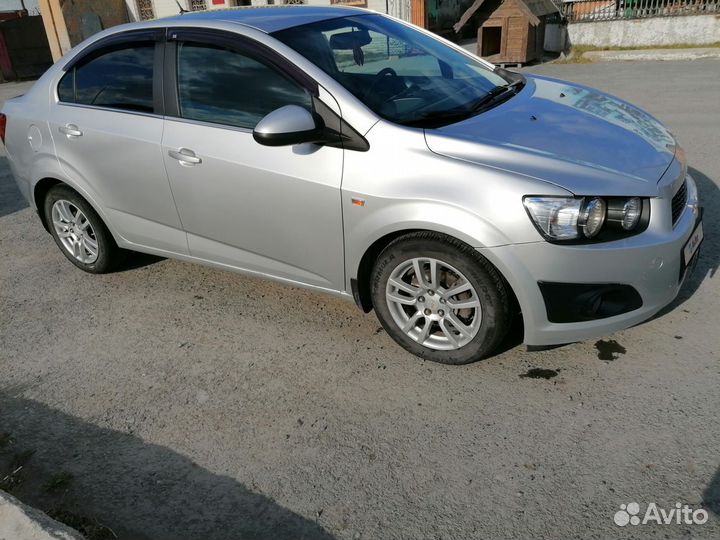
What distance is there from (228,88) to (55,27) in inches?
930

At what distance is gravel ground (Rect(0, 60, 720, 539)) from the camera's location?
2363 millimetres

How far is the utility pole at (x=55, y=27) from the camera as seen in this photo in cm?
2248

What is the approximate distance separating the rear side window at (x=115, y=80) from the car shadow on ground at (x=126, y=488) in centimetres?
201

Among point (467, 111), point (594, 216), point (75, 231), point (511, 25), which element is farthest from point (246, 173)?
point (511, 25)

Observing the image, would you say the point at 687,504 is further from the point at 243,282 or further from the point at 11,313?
the point at 11,313

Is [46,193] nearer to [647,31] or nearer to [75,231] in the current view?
[75,231]

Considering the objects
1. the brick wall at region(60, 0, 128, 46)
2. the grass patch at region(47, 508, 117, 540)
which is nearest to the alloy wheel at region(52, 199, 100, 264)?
the grass patch at region(47, 508, 117, 540)

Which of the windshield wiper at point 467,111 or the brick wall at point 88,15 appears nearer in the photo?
the windshield wiper at point 467,111

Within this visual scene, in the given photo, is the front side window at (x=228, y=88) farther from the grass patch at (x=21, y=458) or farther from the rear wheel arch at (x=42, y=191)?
the grass patch at (x=21, y=458)

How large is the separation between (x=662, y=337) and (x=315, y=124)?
2175 mm

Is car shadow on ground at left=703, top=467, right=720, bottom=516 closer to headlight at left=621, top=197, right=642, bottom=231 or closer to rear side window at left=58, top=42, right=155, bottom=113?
headlight at left=621, top=197, right=642, bottom=231

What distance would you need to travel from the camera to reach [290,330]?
3.68 meters

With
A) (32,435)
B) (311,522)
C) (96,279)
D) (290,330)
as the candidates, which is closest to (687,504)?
(311,522)

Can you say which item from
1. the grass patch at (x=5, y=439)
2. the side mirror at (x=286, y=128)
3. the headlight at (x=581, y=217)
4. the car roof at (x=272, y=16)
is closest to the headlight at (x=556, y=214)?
the headlight at (x=581, y=217)
